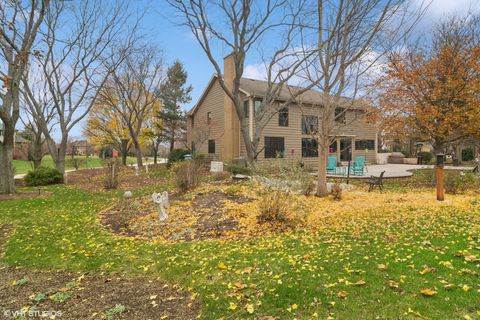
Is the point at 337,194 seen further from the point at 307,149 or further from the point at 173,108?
the point at 173,108

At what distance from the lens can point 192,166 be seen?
10.3m

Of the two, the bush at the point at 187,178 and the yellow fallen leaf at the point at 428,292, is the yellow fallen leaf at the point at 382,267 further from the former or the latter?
the bush at the point at 187,178

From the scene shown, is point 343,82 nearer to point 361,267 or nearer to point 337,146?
point 361,267

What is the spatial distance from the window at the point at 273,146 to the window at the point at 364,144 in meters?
8.29

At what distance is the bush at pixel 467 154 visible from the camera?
2695cm

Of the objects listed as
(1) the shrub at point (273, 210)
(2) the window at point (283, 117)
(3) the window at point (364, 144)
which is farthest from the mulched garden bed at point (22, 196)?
(3) the window at point (364, 144)

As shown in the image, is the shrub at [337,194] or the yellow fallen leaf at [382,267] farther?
the shrub at [337,194]

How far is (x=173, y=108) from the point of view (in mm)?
27375

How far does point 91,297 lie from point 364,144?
25.2m

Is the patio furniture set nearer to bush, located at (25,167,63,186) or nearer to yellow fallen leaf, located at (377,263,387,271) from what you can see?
yellow fallen leaf, located at (377,263,387,271)

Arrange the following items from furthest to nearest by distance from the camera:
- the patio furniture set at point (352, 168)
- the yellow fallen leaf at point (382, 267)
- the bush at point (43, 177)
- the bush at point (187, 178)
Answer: the patio furniture set at point (352, 168) < the bush at point (43, 177) < the bush at point (187, 178) < the yellow fallen leaf at point (382, 267)

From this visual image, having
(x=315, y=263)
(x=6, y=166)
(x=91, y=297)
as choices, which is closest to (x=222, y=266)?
(x=315, y=263)

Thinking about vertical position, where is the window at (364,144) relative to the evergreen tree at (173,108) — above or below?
below

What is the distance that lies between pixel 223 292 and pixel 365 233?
3149mm
